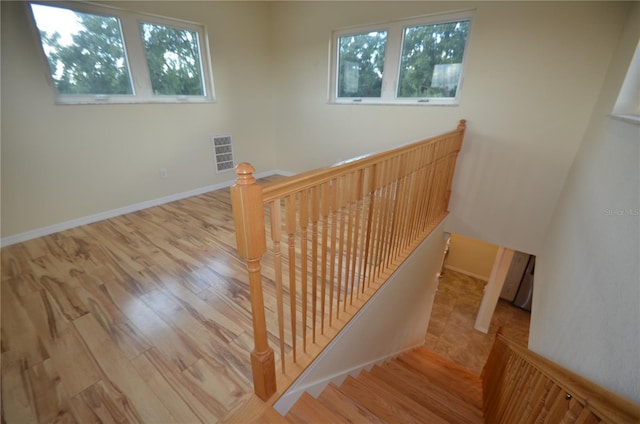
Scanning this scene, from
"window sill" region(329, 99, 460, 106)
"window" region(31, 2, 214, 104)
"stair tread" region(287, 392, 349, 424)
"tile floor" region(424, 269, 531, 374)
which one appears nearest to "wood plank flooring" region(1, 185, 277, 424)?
"stair tread" region(287, 392, 349, 424)

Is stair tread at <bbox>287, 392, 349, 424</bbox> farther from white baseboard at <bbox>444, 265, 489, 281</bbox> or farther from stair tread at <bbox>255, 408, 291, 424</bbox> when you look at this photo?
white baseboard at <bbox>444, 265, 489, 281</bbox>

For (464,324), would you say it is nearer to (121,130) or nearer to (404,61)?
(404,61)

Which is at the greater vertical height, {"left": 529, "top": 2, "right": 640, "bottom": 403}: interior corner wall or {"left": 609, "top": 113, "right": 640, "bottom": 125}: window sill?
{"left": 609, "top": 113, "right": 640, "bottom": 125}: window sill

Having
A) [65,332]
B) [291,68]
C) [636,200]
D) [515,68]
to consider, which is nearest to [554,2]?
[515,68]

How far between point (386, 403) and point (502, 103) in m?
2.82

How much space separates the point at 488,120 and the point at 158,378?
3.41m

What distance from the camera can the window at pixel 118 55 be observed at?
2.47 m

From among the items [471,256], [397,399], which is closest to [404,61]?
[397,399]

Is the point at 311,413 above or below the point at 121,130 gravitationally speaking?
below

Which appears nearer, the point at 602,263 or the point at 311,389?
the point at 602,263

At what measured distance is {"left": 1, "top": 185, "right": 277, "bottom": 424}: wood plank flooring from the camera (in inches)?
47.7

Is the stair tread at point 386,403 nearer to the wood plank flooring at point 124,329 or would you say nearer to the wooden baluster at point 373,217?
the wooden baluster at point 373,217

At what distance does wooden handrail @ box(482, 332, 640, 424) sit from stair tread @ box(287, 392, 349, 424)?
84 cm

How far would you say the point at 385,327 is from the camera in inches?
90.0
